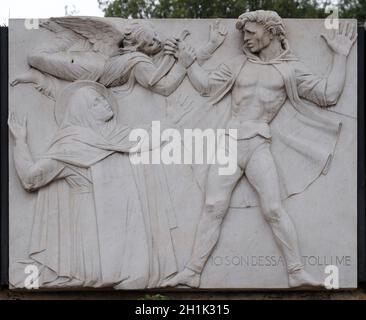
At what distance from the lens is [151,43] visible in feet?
34.8

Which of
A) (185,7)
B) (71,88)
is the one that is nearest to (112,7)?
(185,7)

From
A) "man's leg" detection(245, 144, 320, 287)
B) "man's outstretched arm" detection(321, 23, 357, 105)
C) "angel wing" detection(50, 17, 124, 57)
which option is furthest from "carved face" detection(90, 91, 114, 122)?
"man's outstretched arm" detection(321, 23, 357, 105)

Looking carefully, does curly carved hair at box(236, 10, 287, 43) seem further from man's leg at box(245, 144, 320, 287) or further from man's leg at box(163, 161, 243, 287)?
man's leg at box(163, 161, 243, 287)

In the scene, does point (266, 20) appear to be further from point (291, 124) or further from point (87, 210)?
point (87, 210)

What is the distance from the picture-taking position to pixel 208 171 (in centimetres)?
1054

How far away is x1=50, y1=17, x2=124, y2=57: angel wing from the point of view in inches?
418

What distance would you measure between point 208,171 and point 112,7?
1270 centimetres

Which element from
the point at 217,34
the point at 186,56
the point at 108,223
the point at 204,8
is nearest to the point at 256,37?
the point at 217,34

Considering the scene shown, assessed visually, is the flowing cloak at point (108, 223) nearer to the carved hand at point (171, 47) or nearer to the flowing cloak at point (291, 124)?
the flowing cloak at point (291, 124)

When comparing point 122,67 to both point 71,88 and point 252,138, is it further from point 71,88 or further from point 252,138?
point 252,138

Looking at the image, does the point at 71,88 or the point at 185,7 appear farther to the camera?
the point at 185,7

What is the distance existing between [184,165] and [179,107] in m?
0.58
